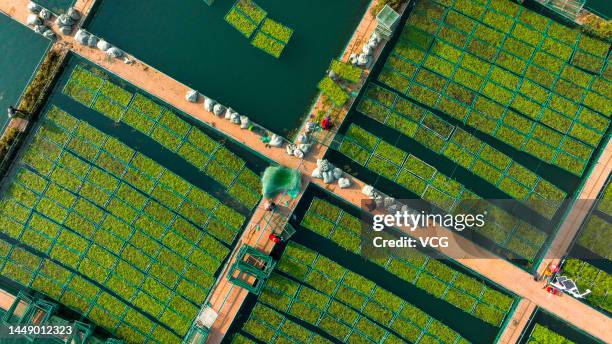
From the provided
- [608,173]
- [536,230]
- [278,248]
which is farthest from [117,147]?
[608,173]

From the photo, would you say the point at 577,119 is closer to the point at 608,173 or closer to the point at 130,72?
the point at 608,173

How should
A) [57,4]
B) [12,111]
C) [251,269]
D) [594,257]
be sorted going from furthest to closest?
1. [57,4]
2. [594,257]
3. [12,111]
4. [251,269]

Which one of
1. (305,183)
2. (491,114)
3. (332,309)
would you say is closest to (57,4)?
(305,183)

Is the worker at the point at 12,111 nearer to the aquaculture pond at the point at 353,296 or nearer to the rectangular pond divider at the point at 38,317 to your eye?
the rectangular pond divider at the point at 38,317

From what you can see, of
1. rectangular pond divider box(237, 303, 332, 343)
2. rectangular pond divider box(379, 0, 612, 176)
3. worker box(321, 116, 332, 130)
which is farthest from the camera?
rectangular pond divider box(237, 303, 332, 343)

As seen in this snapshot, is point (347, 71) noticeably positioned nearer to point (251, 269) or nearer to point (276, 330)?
point (251, 269)

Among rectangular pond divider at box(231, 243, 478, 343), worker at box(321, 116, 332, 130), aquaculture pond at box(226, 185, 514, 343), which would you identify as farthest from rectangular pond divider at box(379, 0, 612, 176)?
rectangular pond divider at box(231, 243, 478, 343)

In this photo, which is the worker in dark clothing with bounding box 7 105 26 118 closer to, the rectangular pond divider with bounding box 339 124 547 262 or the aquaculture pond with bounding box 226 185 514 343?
the aquaculture pond with bounding box 226 185 514 343
